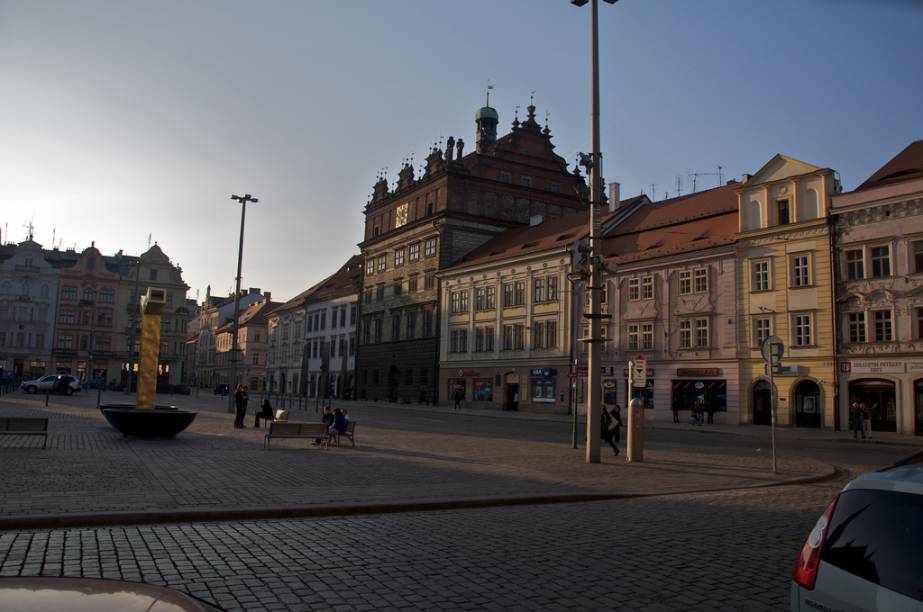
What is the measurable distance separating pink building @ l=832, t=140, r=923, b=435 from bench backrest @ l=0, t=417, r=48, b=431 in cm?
3464

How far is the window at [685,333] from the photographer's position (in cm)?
4428

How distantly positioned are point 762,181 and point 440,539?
38524mm

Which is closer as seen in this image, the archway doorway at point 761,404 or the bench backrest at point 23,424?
the bench backrest at point 23,424

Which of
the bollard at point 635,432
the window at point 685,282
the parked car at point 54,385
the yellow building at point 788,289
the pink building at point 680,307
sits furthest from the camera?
the parked car at point 54,385

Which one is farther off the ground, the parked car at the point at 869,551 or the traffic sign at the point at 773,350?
the traffic sign at the point at 773,350

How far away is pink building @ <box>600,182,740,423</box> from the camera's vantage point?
42.4 meters

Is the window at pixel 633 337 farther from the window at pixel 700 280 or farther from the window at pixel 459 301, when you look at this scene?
the window at pixel 459 301

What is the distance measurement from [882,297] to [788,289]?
4643 millimetres

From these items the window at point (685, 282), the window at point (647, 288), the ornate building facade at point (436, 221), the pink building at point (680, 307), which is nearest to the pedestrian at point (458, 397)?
the ornate building facade at point (436, 221)

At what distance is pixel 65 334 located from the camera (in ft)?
305

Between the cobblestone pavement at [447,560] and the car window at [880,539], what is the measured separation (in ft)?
9.00

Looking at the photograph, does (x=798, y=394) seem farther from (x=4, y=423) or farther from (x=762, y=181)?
(x=4, y=423)

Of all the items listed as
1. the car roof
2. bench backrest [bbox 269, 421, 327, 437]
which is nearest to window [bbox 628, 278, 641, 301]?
bench backrest [bbox 269, 421, 327, 437]

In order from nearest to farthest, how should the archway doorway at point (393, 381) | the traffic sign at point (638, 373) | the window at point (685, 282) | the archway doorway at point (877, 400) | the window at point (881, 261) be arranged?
the traffic sign at point (638, 373)
the archway doorway at point (877, 400)
the window at point (881, 261)
the window at point (685, 282)
the archway doorway at point (393, 381)
